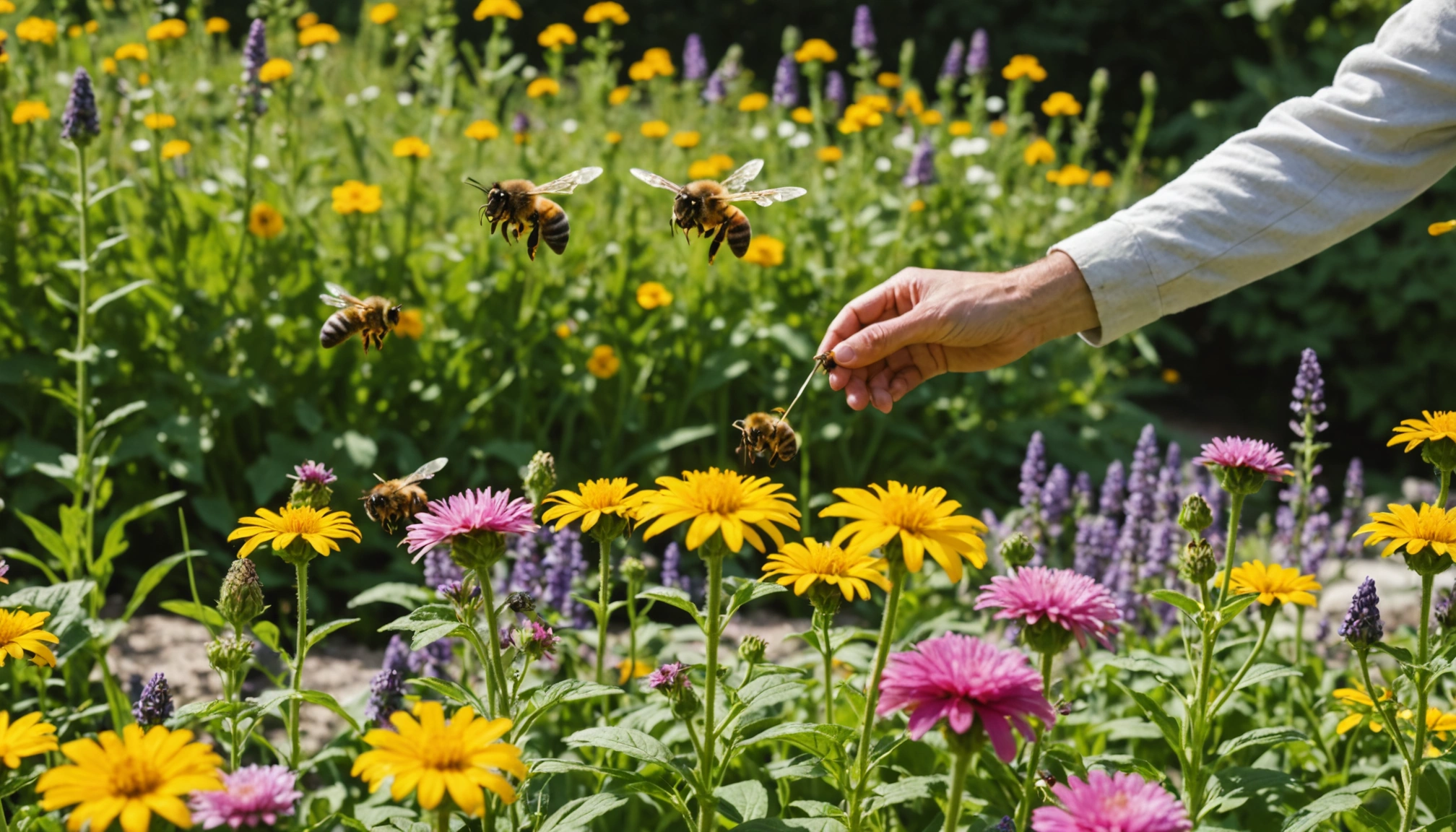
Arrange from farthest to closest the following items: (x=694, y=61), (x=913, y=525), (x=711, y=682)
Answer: (x=694, y=61) < (x=711, y=682) < (x=913, y=525)

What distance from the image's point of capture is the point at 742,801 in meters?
1.73

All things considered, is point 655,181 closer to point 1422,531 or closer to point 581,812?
point 581,812

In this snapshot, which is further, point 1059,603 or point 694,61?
point 694,61

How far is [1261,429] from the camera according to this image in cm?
630

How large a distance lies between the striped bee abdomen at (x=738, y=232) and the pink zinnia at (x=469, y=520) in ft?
2.88

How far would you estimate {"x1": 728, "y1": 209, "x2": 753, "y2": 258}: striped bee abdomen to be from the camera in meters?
2.23

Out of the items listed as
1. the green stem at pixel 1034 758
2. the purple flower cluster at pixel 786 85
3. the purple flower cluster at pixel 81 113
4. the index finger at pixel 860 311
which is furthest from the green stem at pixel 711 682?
the purple flower cluster at pixel 786 85

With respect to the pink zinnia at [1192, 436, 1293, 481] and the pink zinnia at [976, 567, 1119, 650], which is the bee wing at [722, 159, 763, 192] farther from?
the pink zinnia at [976, 567, 1119, 650]

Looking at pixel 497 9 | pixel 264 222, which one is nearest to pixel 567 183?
pixel 264 222

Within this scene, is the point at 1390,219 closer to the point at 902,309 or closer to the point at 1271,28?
the point at 1271,28

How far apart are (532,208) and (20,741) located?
118 centimetres

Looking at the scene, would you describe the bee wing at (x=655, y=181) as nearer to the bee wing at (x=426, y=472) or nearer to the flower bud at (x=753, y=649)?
the bee wing at (x=426, y=472)

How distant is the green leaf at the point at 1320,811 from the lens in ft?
5.46

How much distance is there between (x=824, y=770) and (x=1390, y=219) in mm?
5222
